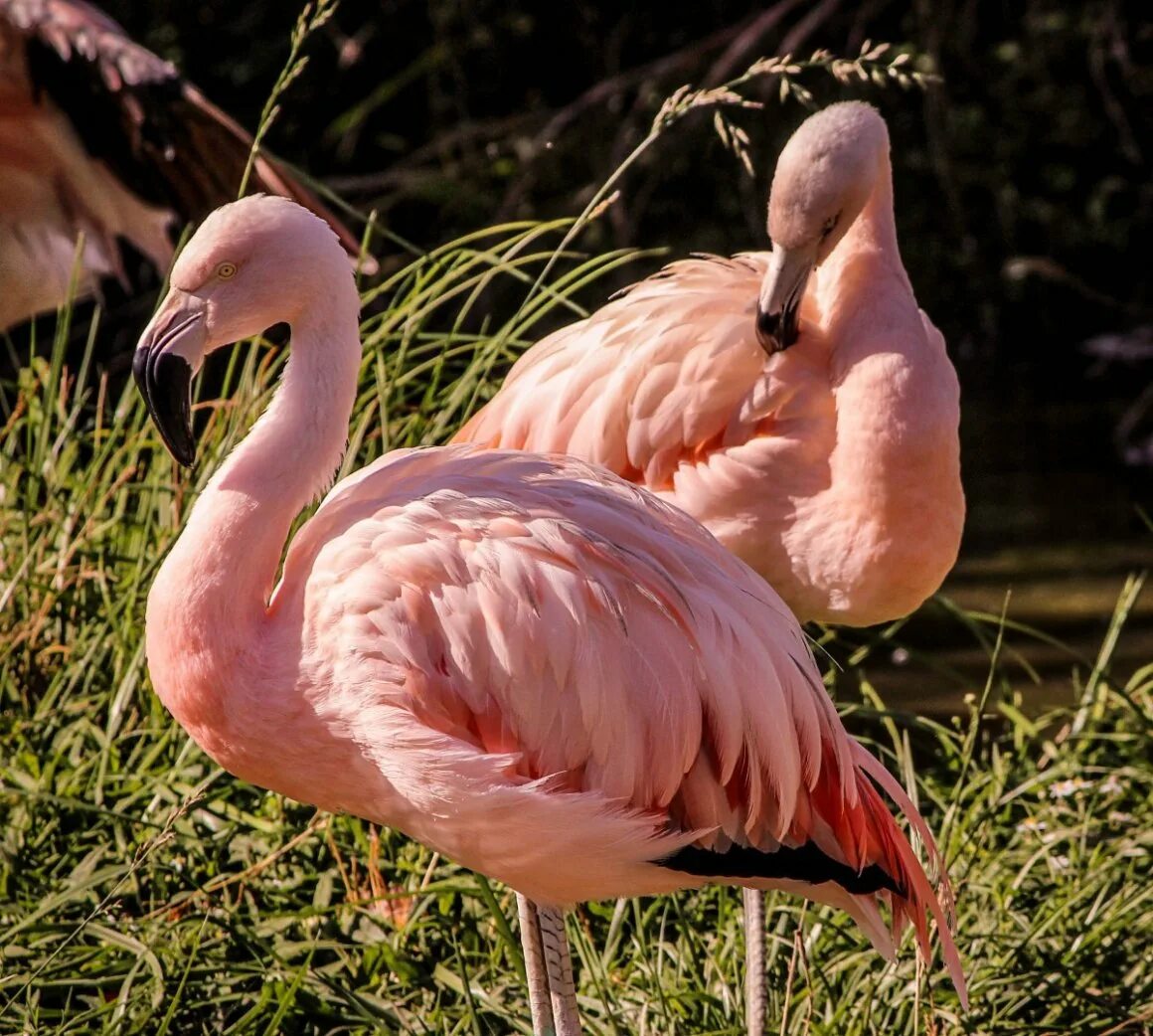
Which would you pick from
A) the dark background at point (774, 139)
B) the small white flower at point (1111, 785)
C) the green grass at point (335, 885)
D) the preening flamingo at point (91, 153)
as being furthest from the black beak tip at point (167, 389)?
the dark background at point (774, 139)

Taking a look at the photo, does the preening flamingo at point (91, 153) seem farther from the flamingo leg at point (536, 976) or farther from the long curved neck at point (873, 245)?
the flamingo leg at point (536, 976)

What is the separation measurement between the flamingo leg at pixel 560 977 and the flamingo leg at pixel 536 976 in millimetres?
88

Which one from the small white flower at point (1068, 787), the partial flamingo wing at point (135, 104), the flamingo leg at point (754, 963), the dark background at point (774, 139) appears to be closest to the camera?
the flamingo leg at point (754, 963)

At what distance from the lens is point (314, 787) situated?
102 inches

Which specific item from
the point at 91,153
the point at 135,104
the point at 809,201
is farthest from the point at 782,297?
the point at 91,153

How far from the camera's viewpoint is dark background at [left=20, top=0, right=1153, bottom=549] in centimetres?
932

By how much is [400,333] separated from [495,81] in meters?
7.51

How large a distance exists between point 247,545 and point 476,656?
1.23 ft

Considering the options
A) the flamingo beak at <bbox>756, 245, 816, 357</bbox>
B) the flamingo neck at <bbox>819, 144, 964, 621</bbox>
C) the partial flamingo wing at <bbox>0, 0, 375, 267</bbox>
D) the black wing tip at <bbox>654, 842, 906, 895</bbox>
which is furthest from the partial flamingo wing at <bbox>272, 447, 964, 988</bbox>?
the partial flamingo wing at <bbox>0, 0, 375, 267</bbox>

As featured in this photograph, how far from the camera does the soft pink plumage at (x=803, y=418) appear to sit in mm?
3527

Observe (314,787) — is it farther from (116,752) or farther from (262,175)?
(262,175)

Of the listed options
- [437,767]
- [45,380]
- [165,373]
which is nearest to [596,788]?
[437,767]

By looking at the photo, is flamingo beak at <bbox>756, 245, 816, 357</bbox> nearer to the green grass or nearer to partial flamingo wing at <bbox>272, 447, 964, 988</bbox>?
the green grass

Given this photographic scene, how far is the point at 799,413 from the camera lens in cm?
363
